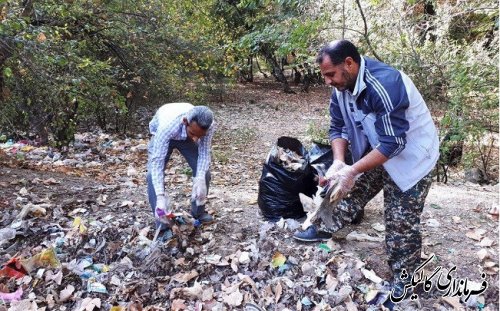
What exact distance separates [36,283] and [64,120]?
320 centimetres

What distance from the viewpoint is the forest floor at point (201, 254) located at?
257 centimetres

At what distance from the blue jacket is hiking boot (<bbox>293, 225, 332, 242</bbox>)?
75cm

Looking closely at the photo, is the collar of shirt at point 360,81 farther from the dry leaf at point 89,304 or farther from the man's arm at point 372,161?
the dry leaf at point 89,304

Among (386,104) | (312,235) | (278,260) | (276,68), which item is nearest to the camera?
(386,104)

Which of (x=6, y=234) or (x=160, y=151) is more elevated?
(x=160, y=151)

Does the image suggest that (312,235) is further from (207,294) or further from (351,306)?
(207,294)

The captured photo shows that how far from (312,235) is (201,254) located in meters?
0.78

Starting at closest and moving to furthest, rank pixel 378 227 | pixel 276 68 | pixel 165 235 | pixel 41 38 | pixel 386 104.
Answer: pixel 386 104 < pixel 165 235 < pixel 378 227 < pixel 41 38 < pixel 276 68

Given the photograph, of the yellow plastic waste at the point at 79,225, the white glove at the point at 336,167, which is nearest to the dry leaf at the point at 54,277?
the yellow plastic waste at the point at 79,225

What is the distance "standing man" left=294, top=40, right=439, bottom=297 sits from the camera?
219cm

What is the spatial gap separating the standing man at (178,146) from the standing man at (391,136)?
903 mm

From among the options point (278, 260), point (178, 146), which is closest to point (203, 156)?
point (178, 146)

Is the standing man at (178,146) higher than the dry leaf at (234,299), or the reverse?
the standing man at (178,146)

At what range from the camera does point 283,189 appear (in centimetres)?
329
